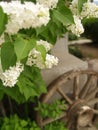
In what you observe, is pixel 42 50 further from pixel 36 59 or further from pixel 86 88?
pixel 86 88

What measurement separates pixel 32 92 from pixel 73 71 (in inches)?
29.4

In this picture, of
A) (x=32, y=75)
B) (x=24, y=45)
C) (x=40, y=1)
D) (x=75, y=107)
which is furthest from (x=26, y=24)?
(x=75, y=107)

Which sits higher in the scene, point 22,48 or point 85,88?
point 22,48

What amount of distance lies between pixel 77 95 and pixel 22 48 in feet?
5.05

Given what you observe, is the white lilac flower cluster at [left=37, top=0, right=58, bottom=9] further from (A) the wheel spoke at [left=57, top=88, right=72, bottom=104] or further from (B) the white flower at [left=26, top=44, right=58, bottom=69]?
(A) the wheel spoke at [left=57, top=88, right=72, bottom=104]

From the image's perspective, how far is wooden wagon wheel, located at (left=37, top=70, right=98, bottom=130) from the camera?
2.32 metres

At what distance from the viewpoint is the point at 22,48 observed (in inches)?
39.8

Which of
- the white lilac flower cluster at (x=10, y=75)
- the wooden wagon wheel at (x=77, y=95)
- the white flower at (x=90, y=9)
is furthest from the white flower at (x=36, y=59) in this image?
the wooden wagon wheel at (x=77, y=95)

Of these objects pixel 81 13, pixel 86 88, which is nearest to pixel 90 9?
pixel 81 13

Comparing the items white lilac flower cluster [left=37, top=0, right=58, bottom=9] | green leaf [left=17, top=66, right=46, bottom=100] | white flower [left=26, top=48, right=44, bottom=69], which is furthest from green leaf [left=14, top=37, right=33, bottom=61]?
green leaf [left=17, top=66, right=46, bottom=100]

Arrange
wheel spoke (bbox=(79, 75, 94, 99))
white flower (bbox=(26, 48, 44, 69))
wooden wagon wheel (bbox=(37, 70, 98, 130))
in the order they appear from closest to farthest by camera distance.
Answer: white flower (bbox=(26, 48, 44, 69)) < wooden wagon wheel (bbox=(37, 70, 98, 130)) < wheel spoke (bbox=(79, 75, 94, 99))

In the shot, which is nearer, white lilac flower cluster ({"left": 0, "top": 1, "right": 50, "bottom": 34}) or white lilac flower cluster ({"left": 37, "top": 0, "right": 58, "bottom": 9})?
white lilac flower cluster ({"left": 0, "top": 1, "right": 50, "bottom": 34})

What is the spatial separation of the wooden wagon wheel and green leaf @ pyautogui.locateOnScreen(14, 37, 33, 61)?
4.13 feet

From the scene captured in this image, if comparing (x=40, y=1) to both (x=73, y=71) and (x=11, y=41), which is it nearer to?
(x=11, y=41)
